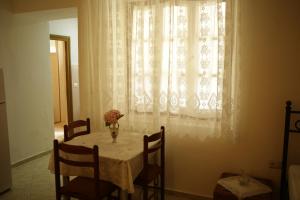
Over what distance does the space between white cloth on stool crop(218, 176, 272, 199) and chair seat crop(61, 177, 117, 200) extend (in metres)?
1.02

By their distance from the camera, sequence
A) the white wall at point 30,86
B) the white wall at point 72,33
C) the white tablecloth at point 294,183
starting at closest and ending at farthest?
the white tablecloth at point 294,183
the white wall at point 30,86
the white wall at point 72,33

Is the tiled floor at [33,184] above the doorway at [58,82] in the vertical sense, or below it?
below

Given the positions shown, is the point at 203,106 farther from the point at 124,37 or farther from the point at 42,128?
the point at 42,128

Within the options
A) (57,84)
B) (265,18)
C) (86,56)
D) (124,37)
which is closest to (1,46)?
(86,56)

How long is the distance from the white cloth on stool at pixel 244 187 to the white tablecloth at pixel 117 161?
0.80 m

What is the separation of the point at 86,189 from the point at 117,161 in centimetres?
36

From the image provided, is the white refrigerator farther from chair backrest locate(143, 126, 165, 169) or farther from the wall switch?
the wall switch

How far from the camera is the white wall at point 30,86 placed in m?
3.91

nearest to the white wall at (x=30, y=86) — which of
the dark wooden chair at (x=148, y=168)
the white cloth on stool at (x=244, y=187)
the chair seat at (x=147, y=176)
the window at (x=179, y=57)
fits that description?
the window at (x=179, y=57)

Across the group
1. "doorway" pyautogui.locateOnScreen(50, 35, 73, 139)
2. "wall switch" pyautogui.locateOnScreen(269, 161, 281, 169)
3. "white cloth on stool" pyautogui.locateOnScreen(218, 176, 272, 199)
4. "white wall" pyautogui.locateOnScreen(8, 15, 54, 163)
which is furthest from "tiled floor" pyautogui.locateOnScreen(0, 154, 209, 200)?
"doorway" pyautogui.locateOnScreen(50, 35, 73, 139)

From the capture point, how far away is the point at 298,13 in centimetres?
242

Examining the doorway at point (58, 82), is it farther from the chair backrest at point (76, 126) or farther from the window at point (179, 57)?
the window at point (179, 57)

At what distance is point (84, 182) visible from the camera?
238cm

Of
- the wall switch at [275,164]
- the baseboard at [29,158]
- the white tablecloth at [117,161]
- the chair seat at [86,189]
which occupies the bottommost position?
the baseboard at [29,158]
